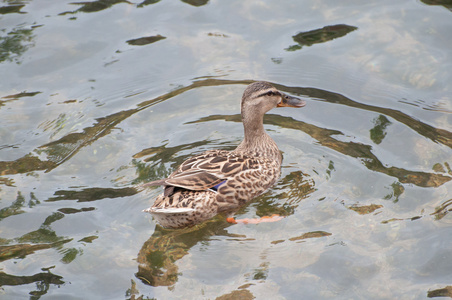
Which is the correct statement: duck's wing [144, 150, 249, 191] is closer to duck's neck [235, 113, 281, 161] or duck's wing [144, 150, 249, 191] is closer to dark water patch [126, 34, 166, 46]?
duck's neck [235, 113, 281, 161]

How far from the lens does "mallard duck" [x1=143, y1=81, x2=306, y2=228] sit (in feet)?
23.5

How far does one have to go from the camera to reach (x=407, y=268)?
643 cm

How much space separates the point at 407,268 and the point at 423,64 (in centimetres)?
426

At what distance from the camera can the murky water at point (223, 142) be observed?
653 cm

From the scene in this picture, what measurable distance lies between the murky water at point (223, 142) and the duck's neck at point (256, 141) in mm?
302

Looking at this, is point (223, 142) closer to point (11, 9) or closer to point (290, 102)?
point (290, 102)

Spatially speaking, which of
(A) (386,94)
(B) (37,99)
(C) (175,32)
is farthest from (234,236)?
(C) (175,32)

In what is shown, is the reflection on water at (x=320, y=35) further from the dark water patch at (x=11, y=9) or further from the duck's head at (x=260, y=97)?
the dark water patch at (x=11, y=9)

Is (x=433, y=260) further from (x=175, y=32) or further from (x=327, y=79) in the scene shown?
(x=175, y=32)

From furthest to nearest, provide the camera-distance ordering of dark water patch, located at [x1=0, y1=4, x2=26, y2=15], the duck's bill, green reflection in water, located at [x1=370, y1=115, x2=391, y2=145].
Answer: dark water patch, located at [x1=0, y1=4, x2=26, y2=15], the duck's bill, green reflection in water, located at [x1=370, y1=115, x2=391, y2=145]

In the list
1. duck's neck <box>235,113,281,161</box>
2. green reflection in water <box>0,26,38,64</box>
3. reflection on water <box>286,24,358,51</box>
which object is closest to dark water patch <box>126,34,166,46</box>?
green reflection in water <box>0,26,38,64</box>

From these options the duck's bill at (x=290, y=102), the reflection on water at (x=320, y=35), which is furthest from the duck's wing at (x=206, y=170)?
the reflection on water at (x=320, y=35)

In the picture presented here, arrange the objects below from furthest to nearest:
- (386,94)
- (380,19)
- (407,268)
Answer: (380,19)
(386,94)
(407,268)

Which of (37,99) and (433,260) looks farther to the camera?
(37,99)
